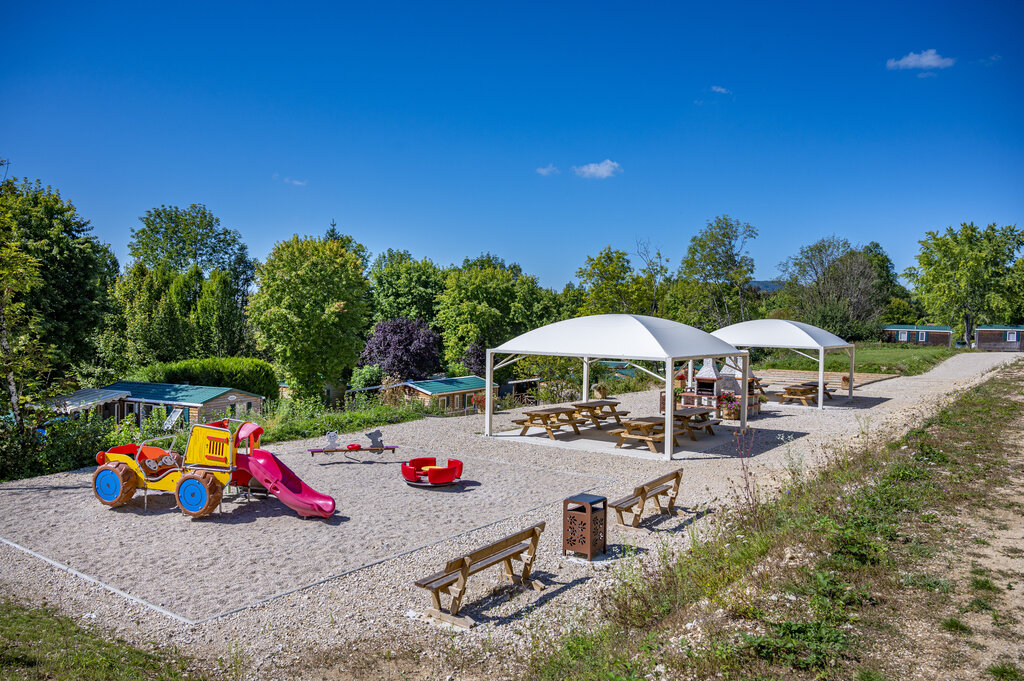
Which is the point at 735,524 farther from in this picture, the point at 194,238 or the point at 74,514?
the point at 194,238

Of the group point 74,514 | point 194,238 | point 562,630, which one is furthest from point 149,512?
point 194,238

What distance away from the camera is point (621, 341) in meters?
12.8

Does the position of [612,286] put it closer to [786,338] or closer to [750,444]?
[786,338]

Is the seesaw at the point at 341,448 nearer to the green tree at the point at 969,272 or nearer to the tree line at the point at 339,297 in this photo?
the tree line at the point at 339,297

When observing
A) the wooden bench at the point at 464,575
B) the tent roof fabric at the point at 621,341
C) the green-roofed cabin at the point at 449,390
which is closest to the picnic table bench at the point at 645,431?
the tent roof fabric at the point at 621,341

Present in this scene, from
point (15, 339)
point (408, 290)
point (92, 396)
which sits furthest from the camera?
point (408, 290)

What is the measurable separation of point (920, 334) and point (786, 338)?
44.1m

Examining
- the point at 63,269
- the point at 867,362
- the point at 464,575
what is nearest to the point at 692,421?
the point at 464,575

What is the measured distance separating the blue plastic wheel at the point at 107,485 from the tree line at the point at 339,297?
3.68 m

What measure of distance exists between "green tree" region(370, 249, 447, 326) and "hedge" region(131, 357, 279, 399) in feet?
40.2

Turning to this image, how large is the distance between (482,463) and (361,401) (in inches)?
295

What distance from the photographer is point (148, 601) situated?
5422mm

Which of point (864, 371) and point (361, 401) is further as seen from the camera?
point (864, 371)

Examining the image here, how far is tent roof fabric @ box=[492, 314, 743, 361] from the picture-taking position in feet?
40.4
